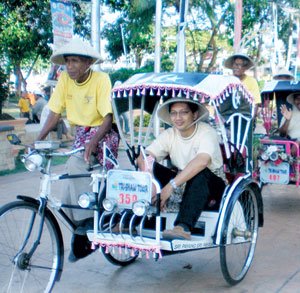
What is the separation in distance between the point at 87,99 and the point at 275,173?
300 cm

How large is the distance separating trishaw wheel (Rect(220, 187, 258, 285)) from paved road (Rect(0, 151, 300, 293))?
0.12 m

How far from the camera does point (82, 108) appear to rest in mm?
4410

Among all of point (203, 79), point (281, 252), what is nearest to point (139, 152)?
point (203, 79)

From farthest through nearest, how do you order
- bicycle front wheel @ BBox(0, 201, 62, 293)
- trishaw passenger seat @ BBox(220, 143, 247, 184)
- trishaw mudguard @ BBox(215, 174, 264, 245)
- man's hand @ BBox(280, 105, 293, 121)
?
man's hand @ BBox(280, 105, 293, 121)
trishaw passenger seat @ BBox(220, 143, 247, 184)
trishaw mudguard @ BBox(215, 174, 264, 245)
bicycle front wheel @ BBox(0, 201, 62, 293)

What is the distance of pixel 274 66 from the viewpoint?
29.5m

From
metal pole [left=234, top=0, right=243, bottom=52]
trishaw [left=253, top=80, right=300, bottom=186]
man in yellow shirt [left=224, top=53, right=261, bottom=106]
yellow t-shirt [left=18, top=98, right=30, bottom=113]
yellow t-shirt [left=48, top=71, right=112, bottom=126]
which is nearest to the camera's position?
yellow t-shirt [left=48, top=71, right=112, bottom=126]

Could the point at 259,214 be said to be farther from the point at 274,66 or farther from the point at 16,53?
the point at 274,66

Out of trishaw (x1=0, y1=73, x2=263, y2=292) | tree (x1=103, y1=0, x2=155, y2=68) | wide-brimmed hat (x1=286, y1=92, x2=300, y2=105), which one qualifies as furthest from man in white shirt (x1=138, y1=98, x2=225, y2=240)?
tree (x1=103, y1=0, x2=155, y2=68)

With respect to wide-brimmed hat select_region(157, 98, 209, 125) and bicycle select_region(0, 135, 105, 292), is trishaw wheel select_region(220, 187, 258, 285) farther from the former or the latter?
bicycle select_region(0, 135, 105, 292)

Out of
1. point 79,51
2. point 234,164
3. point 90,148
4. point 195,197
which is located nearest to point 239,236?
point 195,197

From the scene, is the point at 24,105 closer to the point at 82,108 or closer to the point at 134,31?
the point at 134,31

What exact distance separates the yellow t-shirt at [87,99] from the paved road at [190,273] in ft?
4.09

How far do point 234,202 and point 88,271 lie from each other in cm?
140

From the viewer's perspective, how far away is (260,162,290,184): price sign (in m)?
6.47
